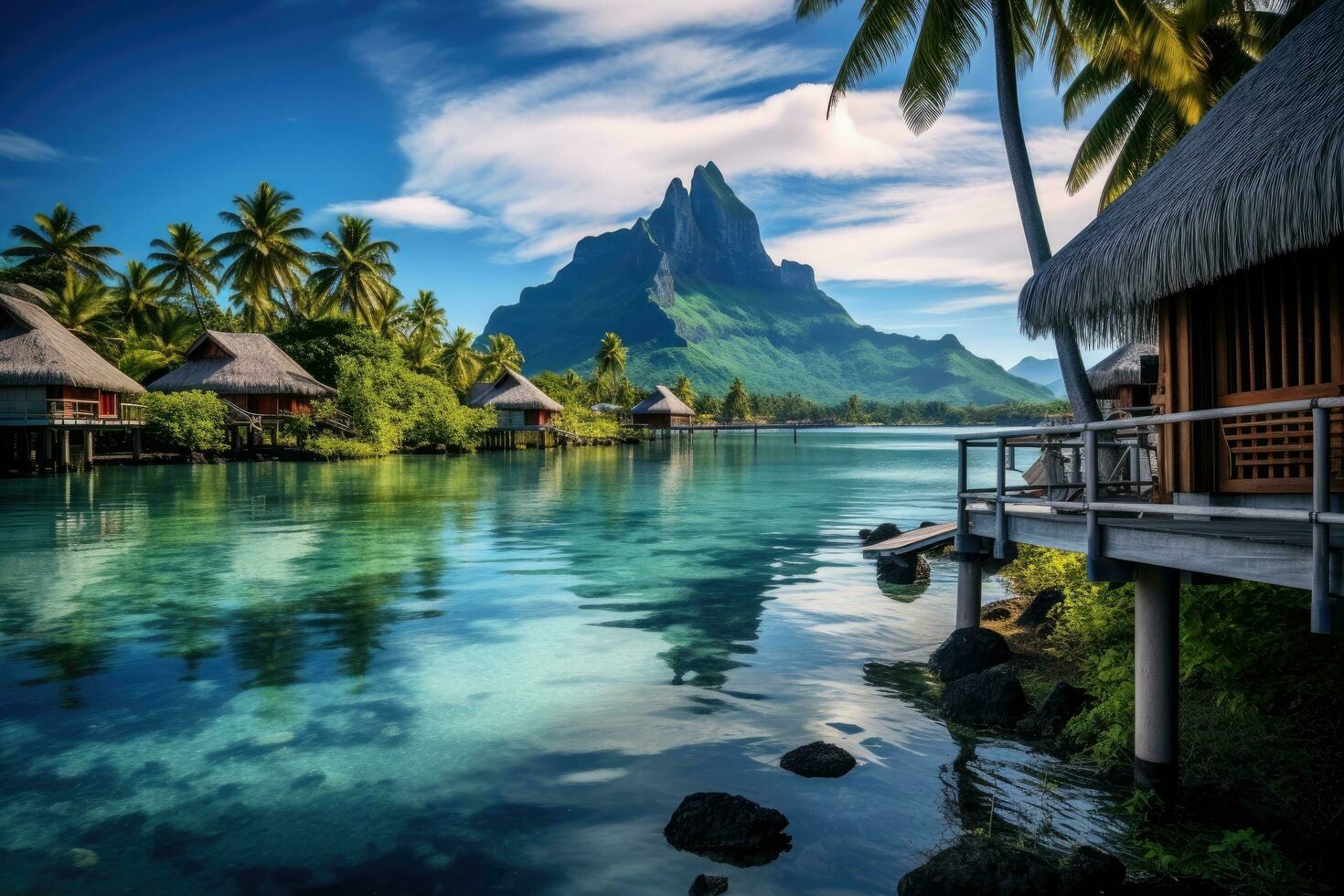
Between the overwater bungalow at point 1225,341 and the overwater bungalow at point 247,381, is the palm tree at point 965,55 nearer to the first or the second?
the overwater bungalow at point 1225,341

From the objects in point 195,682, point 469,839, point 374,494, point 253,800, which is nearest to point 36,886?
point 253,800

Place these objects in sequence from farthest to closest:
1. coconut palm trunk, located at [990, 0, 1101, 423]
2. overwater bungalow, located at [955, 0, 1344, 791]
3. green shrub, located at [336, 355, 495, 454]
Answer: green shrub, located at [336, 355, 495, 454], coconut palm trunk, located at [990, 0, 1101, 423], overwater bungalow, located at [955, 0, 1344, 791]

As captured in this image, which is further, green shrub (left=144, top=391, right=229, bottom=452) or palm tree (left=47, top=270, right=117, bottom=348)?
palm tree (left=47, top=270, right=117, bottom=348)

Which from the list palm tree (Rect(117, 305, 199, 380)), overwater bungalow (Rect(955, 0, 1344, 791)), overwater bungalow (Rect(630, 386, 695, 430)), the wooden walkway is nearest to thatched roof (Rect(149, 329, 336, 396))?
palm tree (Rect(117, 305, 199, 380))

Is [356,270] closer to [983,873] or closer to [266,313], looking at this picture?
[266,313]

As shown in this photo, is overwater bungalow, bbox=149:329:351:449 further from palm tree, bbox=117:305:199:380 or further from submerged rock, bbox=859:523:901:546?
submerged rock, bbox=859:523:901:546

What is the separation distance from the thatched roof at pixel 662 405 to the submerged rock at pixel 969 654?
69458mm

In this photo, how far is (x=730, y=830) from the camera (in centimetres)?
540

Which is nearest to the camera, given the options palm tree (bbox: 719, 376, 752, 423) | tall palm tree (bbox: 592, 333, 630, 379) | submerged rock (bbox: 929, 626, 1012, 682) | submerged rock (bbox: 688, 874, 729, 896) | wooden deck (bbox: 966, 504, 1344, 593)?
wooden deck (bbox: 966, 504, 1344, 593)

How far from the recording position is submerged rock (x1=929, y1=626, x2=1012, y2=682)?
340 inches

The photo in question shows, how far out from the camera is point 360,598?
12.8 metres

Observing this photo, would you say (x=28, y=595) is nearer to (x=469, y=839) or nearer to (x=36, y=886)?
(x=36, y=886)

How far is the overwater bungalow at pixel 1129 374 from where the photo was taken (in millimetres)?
17281

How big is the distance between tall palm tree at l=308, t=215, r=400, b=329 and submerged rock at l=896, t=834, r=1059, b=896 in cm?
5537
